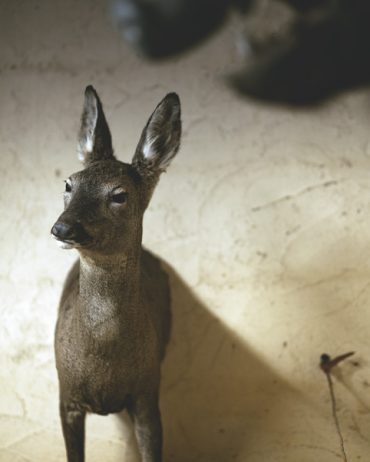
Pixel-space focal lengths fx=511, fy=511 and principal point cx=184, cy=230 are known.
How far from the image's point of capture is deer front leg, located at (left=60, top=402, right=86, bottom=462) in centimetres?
226

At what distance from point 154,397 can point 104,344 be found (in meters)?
0.39

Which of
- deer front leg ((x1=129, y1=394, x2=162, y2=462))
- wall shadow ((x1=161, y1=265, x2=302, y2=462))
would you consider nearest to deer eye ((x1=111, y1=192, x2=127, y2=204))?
deer front leg ((x1=129, y1=394, x2=162, y2=462))

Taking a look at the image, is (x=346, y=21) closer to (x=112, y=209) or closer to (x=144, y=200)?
(x=112, y=209)

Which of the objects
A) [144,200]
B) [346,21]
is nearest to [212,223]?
[144,200]

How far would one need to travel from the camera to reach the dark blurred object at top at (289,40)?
32.7 inches

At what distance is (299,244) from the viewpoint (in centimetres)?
291

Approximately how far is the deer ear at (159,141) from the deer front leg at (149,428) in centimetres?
104

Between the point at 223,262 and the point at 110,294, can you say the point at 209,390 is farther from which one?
the point at 110,294

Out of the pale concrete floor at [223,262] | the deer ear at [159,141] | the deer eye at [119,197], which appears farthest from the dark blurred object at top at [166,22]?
the pale concrete floor at [223,262]

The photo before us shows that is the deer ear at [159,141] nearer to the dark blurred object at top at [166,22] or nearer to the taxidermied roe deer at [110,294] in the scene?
the taxidermied roe deer at [110,294]

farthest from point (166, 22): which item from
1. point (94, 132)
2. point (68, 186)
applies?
point (94, 132)

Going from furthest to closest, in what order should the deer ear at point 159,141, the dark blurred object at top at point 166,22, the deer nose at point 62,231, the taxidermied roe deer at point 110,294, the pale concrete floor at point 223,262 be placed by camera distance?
the pale concrete floor at point 223,262
the deer ear at point 159,141
the taxidermied roe deer at point 110,294
the deer nose at point 62,231
the dark blurred object at top at point 166,22

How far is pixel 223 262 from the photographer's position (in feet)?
9.68

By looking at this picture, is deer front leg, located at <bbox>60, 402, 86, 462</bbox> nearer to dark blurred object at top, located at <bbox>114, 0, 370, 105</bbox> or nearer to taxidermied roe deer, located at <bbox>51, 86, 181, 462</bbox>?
taxidermied roe deer, located at <bbox>51, 86, 181, 462</bbox>
